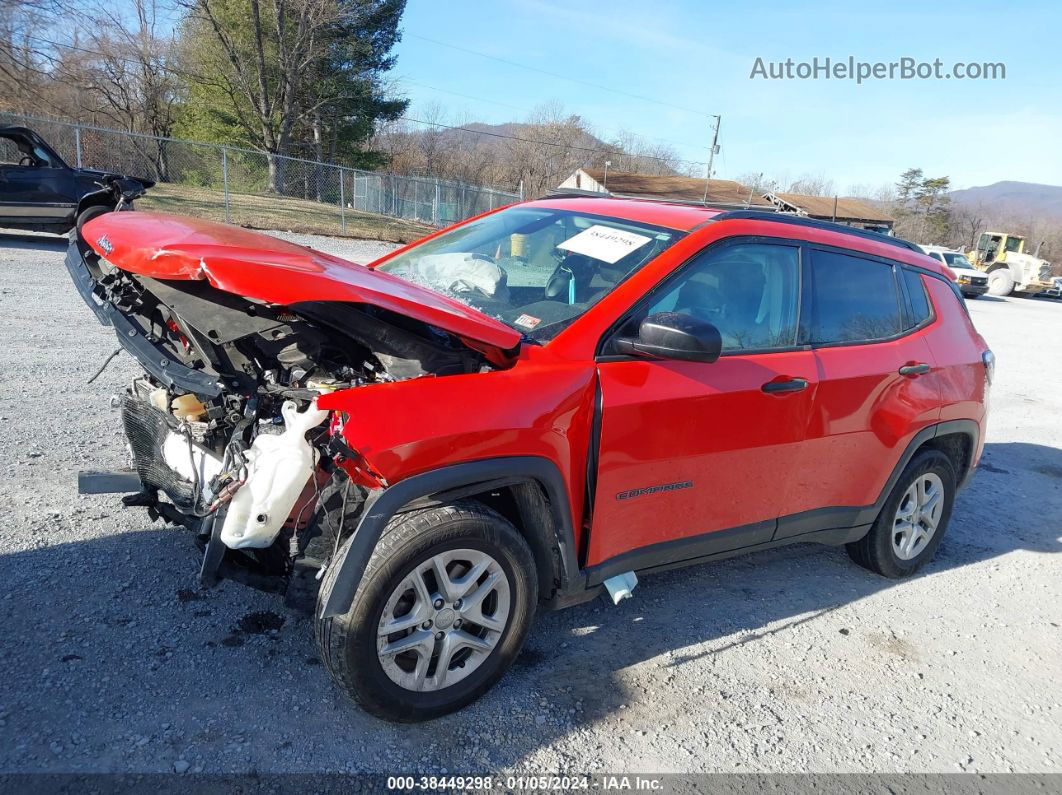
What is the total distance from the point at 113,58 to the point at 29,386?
36.7 meters

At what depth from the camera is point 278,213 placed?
2297cm

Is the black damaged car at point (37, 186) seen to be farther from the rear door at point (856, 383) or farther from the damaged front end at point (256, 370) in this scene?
the rear door at point (856, 383)

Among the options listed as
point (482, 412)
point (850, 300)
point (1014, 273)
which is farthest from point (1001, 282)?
point (482, 412)

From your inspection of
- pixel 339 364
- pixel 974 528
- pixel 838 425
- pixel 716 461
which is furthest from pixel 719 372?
pixel 974 528

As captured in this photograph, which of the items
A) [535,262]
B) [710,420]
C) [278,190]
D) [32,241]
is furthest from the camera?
[278,190]

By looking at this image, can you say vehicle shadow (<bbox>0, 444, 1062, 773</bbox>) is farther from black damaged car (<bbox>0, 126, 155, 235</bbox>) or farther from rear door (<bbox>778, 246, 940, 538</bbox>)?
black damaged car (<bbox>0, 126, 155, 235</bbox>)

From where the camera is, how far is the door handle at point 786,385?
3.24 metres

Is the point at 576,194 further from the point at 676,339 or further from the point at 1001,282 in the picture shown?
the point at 1001,282

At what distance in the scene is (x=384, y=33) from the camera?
112ft

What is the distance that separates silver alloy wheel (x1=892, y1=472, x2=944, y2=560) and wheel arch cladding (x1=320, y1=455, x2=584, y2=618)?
2354mm

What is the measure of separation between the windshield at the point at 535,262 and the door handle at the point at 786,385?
30.0 inches

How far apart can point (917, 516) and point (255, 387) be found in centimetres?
375

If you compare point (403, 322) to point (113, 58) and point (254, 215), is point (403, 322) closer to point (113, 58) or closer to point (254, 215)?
point (254, 215)

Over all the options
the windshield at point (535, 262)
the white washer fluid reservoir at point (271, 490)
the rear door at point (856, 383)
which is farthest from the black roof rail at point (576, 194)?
the white washer fluid reservoir at point (271, 490)
